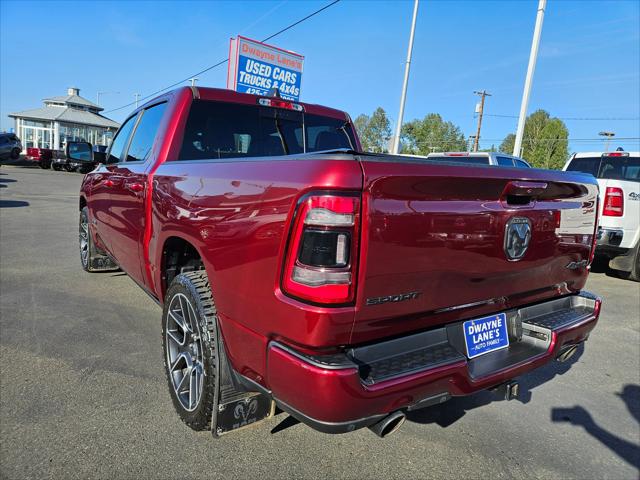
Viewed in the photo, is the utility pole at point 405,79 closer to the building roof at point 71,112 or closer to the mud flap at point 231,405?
the mud flap at point 231,405

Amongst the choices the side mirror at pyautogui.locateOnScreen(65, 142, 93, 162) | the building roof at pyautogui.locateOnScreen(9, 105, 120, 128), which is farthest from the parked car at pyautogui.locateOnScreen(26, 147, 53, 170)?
the side mirror at pyautogui.locateOnScreen(65, 142, 93, 162)

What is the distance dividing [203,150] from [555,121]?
55396 mm

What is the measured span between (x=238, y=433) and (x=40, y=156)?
117ft

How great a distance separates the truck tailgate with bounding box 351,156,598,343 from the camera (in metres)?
1.69

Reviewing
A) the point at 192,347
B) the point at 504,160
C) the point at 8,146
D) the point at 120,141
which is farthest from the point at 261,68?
Answer: the point at 8,146

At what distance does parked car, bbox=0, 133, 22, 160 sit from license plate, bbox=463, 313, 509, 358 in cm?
3157

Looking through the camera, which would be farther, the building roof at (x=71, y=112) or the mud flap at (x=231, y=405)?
the building roof at (x=71, y=112)

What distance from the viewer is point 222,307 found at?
2125 mm

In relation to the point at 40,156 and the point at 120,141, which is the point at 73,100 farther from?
the point at 120,141

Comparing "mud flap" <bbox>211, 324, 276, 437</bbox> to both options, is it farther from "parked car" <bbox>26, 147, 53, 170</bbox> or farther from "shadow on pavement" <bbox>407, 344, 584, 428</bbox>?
"parked car" <bbox>26, 147, 53, 170</bbox>

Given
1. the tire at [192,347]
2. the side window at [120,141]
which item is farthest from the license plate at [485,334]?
the side window at [120,141]

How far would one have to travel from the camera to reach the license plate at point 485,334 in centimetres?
215

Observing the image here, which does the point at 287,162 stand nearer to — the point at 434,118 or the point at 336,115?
the point at 336,115

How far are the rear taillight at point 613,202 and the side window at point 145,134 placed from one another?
6.05 m
